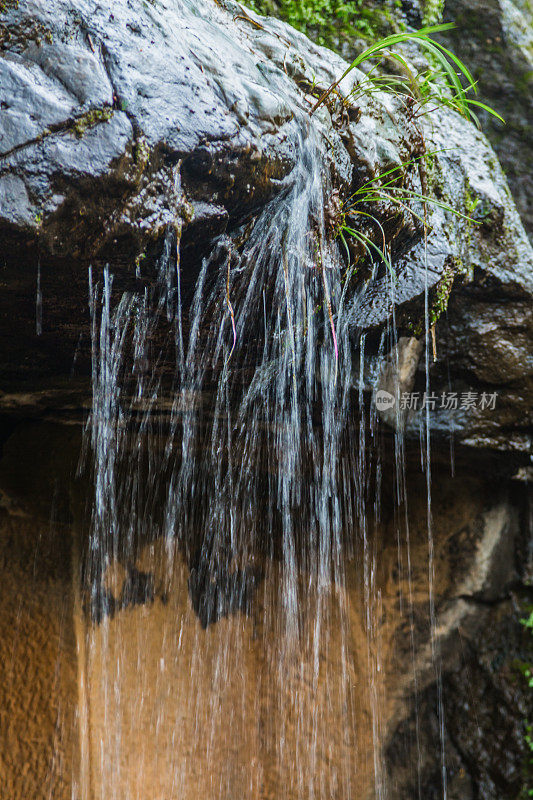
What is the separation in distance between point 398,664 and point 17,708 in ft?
6.81

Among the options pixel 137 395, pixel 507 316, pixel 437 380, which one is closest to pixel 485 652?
pixel 437 380

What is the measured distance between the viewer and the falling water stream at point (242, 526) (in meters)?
1.92

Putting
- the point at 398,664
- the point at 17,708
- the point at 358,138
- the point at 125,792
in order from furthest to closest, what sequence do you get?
the point at 398,664 → the point at 125,792 → the point at 17,708 → the point at 358,138

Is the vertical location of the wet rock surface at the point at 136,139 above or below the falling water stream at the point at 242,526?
above

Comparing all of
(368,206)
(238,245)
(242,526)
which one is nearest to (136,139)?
(238,245)

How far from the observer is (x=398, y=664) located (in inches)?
133

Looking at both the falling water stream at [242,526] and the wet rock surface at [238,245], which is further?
the falling water stream at [242,526]

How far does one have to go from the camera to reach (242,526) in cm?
331

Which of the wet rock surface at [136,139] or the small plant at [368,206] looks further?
the small plant at [368,206]

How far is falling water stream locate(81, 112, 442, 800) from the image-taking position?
1.92 meters

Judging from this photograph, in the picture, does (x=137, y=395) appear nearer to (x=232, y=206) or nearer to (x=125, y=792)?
(x=232, y=206)

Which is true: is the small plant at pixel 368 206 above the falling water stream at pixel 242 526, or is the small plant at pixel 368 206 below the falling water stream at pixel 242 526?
above

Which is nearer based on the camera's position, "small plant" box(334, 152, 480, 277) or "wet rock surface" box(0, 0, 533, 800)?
"wet rock surface" box(0, 0, 533, 800)

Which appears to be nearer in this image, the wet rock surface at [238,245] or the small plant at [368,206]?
the wet rock surface at [238,245]
